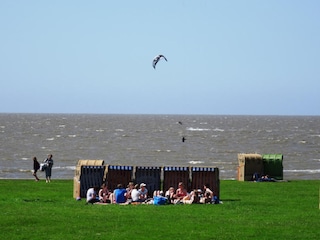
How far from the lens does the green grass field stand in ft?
70.5

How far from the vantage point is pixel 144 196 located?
28875 mm

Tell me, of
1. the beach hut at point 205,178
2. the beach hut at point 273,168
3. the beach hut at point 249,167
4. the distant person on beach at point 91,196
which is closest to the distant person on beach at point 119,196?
the distant person on beach at point 91,196

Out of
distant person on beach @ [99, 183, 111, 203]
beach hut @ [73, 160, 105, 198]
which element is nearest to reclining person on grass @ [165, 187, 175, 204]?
distant person on beach @ [99, 183, 111, 203]

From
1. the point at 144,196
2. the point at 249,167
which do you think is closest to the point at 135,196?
the point at 144,196

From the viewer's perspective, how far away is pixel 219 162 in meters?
75.2

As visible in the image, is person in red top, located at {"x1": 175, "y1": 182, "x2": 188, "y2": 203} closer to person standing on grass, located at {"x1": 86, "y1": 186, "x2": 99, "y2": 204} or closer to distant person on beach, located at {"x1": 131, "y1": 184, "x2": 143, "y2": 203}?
distant person on beach, located at {"x1": 131, "y1": 184, "x2": 143, "y2": 203}

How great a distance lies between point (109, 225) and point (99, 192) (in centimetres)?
690

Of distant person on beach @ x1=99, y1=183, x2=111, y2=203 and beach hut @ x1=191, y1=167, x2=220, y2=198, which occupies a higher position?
beach hut @ x1=191, y1=167, x2=220, y2=198

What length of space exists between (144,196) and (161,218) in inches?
177

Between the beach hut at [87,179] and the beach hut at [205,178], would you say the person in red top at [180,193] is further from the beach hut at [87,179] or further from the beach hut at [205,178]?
the beach hut at [87,179]

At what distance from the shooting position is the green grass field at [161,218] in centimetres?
2148

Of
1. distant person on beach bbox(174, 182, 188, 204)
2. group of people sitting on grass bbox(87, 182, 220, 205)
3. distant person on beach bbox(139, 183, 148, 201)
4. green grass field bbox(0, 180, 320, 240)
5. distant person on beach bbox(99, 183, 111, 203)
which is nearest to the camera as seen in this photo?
green grass field bbox(0, 180, 320, 240)

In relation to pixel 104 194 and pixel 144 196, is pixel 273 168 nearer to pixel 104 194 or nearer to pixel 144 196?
pixel 144 196

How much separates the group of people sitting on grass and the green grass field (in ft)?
2.30
